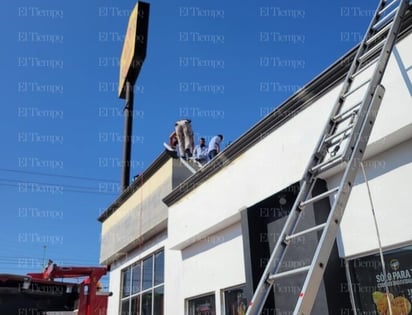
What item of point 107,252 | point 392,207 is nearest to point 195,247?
point 392,207

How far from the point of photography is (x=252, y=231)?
221 inches

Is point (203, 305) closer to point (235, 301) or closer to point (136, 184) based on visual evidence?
point (235, 301)

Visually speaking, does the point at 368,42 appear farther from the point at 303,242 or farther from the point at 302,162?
the point at 303,242

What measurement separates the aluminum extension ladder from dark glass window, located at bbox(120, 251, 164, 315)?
6.17 m

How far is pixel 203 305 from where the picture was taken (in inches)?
280

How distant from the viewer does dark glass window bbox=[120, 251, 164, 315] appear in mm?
9141

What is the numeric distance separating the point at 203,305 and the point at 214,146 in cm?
370

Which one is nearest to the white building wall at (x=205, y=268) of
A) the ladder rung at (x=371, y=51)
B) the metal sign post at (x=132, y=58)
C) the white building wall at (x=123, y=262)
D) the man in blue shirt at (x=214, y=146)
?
the white building wall at (x=123, y=262)

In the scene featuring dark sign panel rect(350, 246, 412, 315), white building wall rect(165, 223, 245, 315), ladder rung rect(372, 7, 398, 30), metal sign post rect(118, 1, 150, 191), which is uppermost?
metal sign post rect(118, 1, 150, 191)

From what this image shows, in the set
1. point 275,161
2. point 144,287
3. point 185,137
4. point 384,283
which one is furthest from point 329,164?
point 144,287

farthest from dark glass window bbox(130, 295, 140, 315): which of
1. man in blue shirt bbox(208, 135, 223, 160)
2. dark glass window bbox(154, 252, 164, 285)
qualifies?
man in blue shirt bbox(208, 135, 223, 160)

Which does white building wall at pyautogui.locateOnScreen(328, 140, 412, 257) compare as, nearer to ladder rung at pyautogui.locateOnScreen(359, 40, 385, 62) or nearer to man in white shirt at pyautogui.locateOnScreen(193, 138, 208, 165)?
ladder rung at pyautogui.locateOnScreen(359, 40, 385, 62)

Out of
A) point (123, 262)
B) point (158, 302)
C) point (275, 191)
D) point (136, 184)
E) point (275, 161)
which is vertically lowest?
point (158, 302)

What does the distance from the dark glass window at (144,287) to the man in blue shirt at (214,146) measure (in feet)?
8.28
